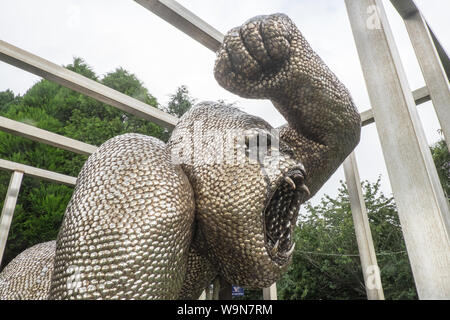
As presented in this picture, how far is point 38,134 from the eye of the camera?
4.95 feet

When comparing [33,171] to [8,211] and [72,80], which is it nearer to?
[8,211]

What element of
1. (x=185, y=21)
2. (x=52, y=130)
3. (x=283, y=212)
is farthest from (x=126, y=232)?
(x=52, y=130)

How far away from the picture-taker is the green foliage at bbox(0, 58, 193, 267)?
4270 millimetres

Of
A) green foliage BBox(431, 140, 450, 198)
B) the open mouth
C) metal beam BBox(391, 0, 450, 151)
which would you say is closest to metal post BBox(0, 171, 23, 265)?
the open mouth

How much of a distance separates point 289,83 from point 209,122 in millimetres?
165

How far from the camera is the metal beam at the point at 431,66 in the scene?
98 cm

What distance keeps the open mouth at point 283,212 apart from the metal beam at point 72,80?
954 millimetres

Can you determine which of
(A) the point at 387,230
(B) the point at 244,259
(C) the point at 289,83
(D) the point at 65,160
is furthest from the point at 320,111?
(A) the point at 387,230

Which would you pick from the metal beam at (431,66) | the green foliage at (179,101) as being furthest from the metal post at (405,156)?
the green foliage at (179,101)

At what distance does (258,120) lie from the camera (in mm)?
588
